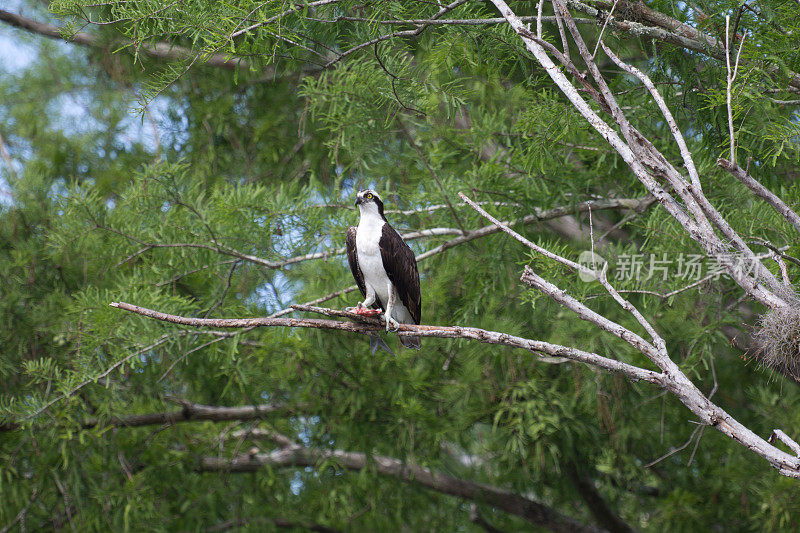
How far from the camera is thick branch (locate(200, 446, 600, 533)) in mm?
6723

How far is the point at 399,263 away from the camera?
14.1 feet

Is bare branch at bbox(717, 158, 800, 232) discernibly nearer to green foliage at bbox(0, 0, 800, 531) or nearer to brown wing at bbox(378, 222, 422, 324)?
green foliage at bbox(0, 0, 800, 531)

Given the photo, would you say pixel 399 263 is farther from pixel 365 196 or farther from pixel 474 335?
pixel 474 335

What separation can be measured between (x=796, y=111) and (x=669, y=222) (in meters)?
0.87

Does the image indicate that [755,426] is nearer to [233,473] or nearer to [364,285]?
[364,285]

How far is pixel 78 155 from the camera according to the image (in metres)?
7.76

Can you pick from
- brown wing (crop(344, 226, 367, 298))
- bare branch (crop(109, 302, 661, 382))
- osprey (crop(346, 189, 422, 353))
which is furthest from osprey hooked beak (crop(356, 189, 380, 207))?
bare branch (crop(109, 302, 661, 382))

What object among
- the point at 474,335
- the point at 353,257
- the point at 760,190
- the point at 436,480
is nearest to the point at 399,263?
the point at 353,257

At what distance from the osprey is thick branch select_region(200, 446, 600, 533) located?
2.52 meters

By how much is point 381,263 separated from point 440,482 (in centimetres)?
326

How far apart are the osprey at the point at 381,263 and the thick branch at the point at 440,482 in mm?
2523

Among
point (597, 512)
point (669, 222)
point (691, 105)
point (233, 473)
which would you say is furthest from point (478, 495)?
point (691, 105)

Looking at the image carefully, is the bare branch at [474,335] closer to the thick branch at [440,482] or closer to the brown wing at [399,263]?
the brown wing at [399,263]

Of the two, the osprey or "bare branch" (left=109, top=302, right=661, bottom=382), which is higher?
"bare branch" (left=109, top=302, right=661, bottom=382)
